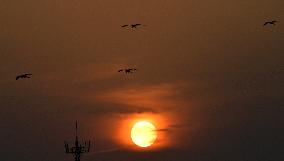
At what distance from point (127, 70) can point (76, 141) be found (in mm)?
17077

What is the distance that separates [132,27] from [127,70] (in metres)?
10.5

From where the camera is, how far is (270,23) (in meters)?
110

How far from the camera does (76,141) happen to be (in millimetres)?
128625

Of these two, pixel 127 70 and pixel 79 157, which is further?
pixel 79 157

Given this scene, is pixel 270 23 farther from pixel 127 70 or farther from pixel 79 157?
pixel 79 157

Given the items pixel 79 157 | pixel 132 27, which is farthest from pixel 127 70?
pixel 79 157

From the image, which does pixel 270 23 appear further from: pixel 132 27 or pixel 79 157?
pixel 79 157

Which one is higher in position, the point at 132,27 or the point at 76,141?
the point at 132,27

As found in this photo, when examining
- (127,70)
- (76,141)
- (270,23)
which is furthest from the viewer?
(76,141)

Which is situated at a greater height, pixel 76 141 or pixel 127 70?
pixel 127 70

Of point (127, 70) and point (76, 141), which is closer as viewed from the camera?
point (127, 70)

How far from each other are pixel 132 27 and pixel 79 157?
28832mm

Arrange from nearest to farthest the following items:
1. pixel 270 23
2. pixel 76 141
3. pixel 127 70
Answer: pixel 270 23, pixel 127 70, pixel 76 141

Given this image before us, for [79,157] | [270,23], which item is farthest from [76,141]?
[270,23]
